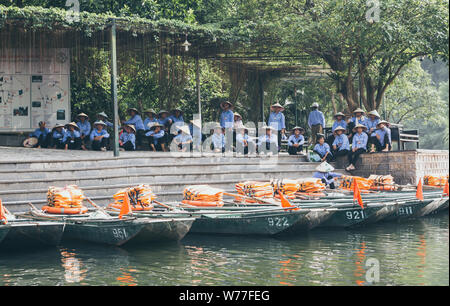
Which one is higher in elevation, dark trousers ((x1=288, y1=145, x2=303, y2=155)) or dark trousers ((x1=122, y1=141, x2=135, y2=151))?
dark trousers ((x1=122, y1=141, x2=135, y2=151))

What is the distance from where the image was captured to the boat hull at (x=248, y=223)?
37.1 feet

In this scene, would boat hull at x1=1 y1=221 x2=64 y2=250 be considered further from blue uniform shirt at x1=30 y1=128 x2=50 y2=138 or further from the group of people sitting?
the group of people sitting

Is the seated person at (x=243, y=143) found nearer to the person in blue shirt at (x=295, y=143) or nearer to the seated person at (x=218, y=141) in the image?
the seated person at (x=218, y=141)

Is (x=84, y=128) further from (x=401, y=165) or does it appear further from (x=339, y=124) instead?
(x=401, y=165)

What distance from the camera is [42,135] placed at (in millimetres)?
16406

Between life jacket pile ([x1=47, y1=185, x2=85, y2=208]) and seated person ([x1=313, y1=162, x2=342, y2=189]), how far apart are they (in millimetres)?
5994

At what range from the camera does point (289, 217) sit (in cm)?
1130

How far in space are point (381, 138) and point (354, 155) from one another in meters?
0.82

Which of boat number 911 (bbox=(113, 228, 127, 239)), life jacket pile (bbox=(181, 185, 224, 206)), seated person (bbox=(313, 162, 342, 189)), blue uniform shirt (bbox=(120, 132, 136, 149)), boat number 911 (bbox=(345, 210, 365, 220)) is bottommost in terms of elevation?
boat number 911 (bbox=(113, 228, 127, 239))

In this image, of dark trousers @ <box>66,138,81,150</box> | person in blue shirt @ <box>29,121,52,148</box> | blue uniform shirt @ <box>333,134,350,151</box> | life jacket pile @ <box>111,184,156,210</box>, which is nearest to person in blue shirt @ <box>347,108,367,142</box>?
blue uniform shirt @ <box>333,134,350,151</box>

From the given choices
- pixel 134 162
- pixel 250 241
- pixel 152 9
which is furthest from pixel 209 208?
pixel 152 9

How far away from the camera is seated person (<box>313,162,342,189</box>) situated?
14689 mm

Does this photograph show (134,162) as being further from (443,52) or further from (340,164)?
(443,52)

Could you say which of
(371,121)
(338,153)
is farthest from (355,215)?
(371,121)
